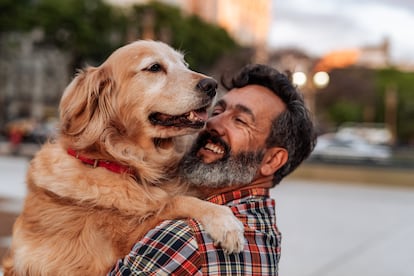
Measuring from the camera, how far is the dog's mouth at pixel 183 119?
307cm

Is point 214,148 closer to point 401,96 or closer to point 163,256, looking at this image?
point 163,256

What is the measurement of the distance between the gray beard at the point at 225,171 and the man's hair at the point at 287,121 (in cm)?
16

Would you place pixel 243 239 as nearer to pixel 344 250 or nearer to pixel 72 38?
pixel 344 250

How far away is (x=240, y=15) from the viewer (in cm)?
12238

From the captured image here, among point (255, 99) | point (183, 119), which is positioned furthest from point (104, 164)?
point (255, 99)

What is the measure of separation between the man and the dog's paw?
28 millimetres

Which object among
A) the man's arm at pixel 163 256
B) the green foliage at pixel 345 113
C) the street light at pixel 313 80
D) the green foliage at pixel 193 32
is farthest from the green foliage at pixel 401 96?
the man's arm at pixel 163 256

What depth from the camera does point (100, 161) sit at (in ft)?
9.61

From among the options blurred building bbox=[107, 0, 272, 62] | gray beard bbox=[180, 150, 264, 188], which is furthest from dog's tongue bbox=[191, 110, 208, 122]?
blurred building bbox=[107, 0, 272, 62]

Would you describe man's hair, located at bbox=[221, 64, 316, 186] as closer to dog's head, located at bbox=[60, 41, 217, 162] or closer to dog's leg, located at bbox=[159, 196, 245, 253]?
dog's head, located at bbox=[60, 41, 217, 162]

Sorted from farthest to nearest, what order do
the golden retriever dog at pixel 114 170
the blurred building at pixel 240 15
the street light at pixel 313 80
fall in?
the blurred building at pixel 240 15, the street light at pixel 313 80, the golden retriever dog at pixel 114 170

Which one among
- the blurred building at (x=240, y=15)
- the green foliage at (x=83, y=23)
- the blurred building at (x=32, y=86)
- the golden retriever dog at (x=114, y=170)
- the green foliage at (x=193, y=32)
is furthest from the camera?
the blurred building at (x=240, y=15)

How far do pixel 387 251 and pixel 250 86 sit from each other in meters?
6.87

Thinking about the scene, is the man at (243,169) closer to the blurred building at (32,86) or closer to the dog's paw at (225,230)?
the dog's paw at (225,230)
